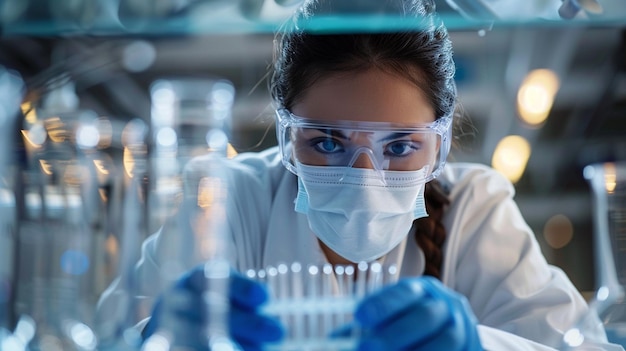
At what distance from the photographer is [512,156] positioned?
2.08 m

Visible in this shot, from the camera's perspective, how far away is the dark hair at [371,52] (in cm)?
88

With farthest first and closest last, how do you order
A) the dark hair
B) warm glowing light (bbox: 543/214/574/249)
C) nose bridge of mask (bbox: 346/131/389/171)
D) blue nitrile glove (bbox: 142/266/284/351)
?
warm glowing light (bbox: 543/214/574/249) → nose bridge of mask (bbox: 346/131/389/171) → the dark hair → blue nitrile glove (bbox: 142/266/284/351)

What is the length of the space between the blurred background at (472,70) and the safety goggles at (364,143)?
0.10 meters

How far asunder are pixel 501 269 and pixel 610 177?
0.28m

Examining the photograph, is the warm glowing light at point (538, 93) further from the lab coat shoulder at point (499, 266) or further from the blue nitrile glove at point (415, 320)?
the blue nitrile glove at point (415, 320)

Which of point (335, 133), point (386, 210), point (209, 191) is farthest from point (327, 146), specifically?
point (209, 191)

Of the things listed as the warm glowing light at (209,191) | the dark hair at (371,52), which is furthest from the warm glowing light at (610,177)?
the warm glowing light at (209,191)

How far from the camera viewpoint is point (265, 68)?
1.29m

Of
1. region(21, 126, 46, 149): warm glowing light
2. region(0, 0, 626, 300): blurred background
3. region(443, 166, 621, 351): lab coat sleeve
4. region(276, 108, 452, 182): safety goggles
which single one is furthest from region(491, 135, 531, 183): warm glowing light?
region(21, 126, 46, 149): warm glowing light

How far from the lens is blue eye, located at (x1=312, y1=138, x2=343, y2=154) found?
42.4 inches

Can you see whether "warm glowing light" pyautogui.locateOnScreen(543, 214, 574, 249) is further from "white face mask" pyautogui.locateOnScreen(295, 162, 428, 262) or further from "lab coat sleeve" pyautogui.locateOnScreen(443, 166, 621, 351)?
"white face mask" pyautogui.locateOnScreen(295, 162, 428, 262)

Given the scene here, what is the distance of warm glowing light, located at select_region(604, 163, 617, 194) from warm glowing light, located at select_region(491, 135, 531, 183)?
0.46 metres

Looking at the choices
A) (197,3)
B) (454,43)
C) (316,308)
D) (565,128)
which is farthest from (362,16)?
(565,128)

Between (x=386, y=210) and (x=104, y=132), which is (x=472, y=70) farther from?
(x=104, y=132)
